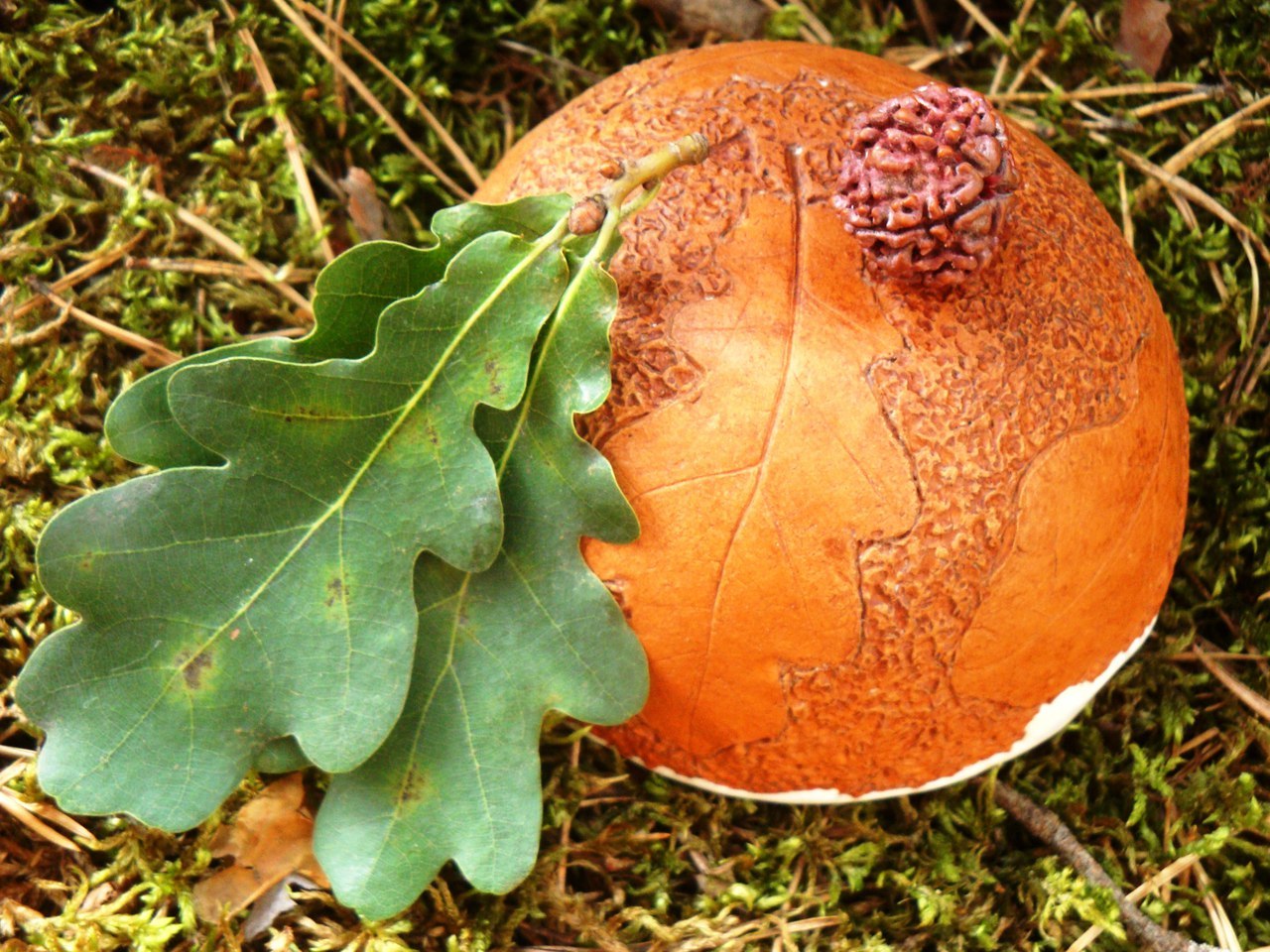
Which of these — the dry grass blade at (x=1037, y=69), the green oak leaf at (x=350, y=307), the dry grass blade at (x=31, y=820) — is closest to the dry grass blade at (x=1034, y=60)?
the dry grass blade at (x=1037, y=69)

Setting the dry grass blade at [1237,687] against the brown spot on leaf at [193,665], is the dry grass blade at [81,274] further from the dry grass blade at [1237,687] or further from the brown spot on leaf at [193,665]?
the dry grass blade at [1237,687]

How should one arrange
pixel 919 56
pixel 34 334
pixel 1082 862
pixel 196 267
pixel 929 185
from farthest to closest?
1. pixel 919 56
2. pixel 196 267
3. pixel 34 334
4. pixel 1082 862
5. pixel 929 185

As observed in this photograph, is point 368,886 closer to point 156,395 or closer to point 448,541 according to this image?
point 448,541

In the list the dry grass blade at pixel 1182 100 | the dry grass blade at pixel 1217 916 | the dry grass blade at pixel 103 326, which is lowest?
the dry grass blade at pixel 1217 916

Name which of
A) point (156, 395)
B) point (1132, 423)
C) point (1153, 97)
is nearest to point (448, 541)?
point (156, 395)

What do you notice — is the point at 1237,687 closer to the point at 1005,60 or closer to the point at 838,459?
the point at 838,459

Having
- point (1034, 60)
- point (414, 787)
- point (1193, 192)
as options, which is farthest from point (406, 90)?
point (1193, 192)
